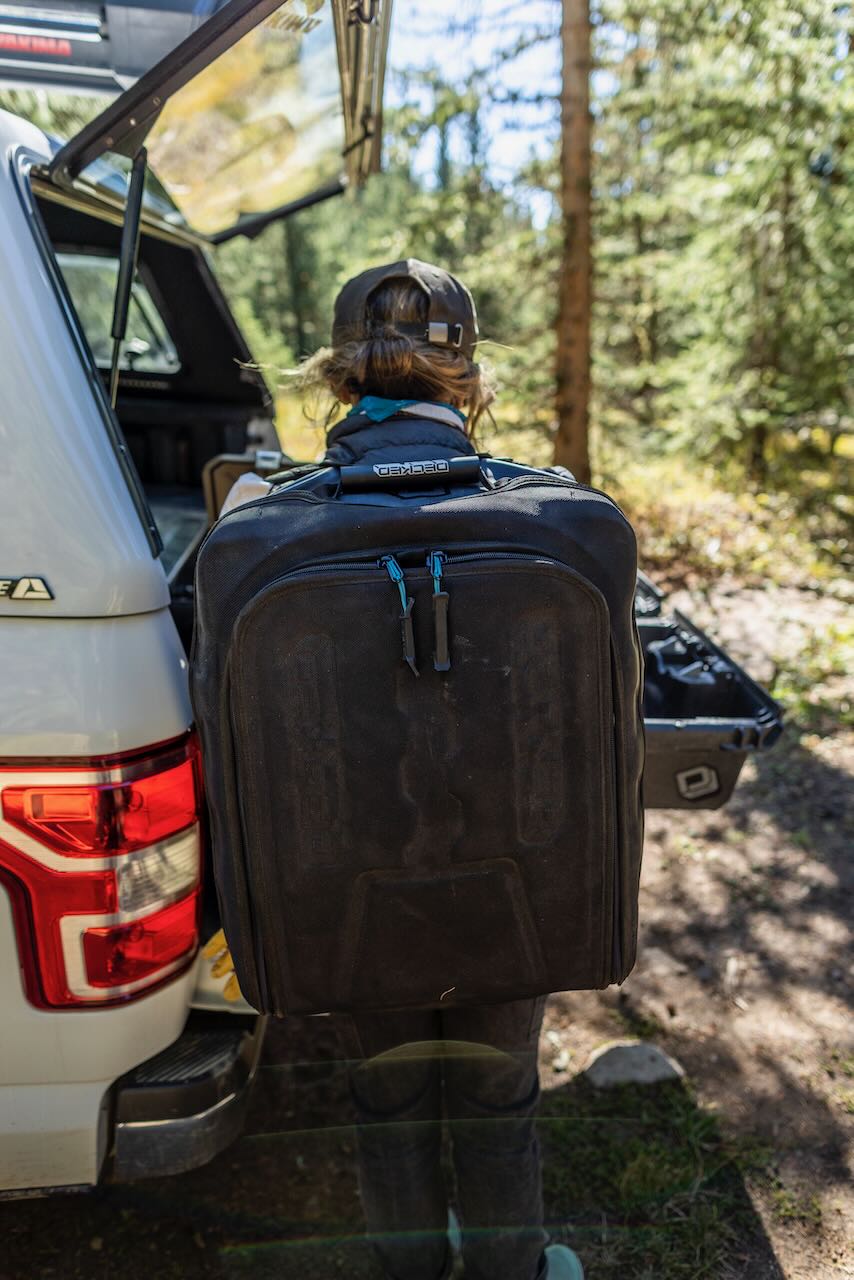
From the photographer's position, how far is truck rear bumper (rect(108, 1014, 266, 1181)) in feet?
5.54

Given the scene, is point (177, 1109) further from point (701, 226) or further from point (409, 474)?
point (701, 226)

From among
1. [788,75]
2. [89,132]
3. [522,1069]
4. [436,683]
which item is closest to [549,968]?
[522,1069]

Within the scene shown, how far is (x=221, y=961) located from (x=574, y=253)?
755 centimetres

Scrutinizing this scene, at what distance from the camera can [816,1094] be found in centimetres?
265

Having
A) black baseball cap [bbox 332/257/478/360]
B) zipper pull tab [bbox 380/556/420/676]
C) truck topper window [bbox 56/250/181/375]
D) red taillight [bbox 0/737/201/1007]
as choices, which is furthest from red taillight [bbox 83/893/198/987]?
truck topper window [bbox 56/250/181/375]

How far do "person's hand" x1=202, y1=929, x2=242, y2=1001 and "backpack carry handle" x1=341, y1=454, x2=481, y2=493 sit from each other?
3.22 feet

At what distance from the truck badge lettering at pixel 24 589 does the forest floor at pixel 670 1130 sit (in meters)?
1.68

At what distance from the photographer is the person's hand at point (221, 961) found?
1869 mm

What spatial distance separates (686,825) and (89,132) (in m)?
3.58

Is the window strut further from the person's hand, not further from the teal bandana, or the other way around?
the person's hand

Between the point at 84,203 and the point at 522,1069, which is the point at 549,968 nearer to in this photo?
the point at 522,1069

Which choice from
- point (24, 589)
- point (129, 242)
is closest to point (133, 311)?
point (129, 242)

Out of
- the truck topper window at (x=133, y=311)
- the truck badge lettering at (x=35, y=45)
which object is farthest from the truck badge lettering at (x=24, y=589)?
the truck topper window at (x=133, y=311)

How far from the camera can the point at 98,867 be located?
1572 millimetres
